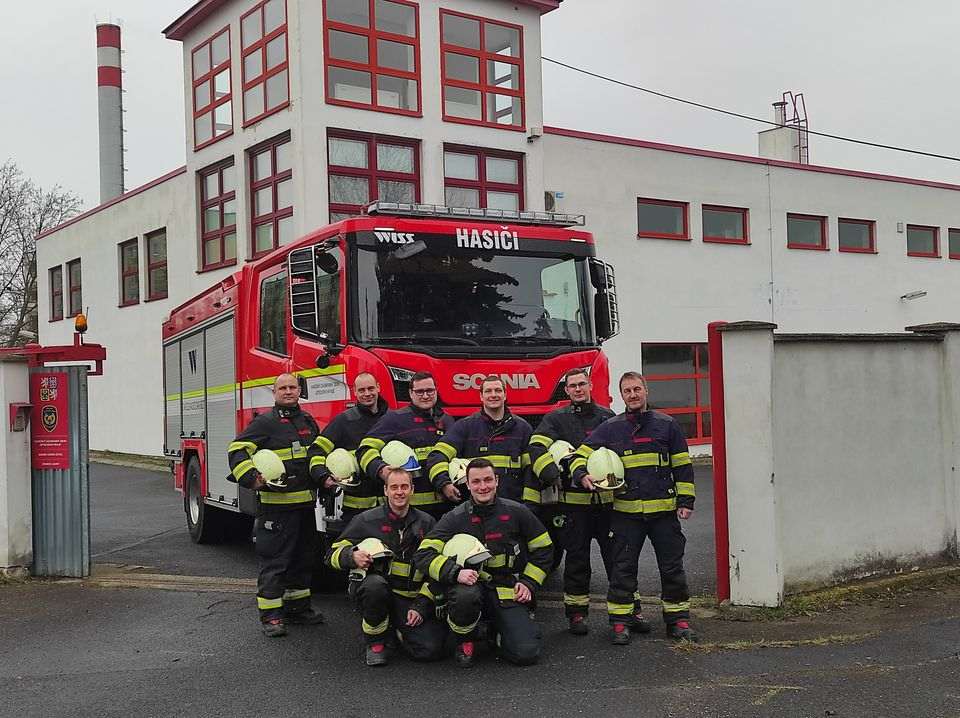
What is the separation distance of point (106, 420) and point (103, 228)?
198 inches

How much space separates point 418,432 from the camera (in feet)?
24.8

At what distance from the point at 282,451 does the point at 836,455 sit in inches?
162

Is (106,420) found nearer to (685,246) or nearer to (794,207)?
(685,246)

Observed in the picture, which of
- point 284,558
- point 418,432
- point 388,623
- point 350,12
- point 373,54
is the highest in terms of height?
point 350,12

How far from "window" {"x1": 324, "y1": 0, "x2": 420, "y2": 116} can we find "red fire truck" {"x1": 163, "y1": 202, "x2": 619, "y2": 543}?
30.6 feet

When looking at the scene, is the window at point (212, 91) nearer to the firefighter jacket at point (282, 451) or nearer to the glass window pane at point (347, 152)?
the glass window pane at point (347, 152)

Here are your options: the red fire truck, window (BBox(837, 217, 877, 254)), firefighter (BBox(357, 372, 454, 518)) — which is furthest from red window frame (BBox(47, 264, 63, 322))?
firefighter (BBox(357, 372, 454, 518))

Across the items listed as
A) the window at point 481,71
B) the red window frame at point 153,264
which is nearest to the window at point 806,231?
the window at point 481,71

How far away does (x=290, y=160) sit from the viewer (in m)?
18.9

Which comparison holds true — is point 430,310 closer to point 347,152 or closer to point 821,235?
point 347,152

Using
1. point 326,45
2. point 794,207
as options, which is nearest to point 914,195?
point 794,207

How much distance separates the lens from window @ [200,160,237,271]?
70.0ft

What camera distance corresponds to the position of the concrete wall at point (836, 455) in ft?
24.7

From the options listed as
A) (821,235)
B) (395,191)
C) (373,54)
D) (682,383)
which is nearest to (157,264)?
(395,191)
